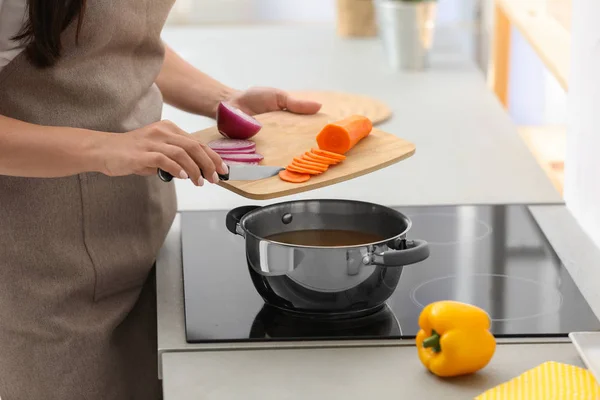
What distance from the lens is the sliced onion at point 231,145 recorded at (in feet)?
4.18

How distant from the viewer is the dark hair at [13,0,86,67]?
109 cm

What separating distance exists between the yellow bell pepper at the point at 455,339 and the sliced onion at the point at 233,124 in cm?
48

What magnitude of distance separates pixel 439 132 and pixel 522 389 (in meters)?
1.09

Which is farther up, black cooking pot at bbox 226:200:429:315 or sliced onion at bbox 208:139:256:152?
sliced onion at bbox 208:139:256:152

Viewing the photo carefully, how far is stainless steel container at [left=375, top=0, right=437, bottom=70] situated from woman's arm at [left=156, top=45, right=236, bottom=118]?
930 millimetres

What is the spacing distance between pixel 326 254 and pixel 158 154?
22 cm

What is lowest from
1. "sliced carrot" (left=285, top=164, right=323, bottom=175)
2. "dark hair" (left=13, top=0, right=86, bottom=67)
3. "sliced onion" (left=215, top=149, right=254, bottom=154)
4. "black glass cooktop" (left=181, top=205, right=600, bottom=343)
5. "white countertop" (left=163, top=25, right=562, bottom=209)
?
"white countertop" (left=163, top=25, right=562, bottom=209)

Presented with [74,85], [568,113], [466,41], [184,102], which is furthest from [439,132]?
[466,41]

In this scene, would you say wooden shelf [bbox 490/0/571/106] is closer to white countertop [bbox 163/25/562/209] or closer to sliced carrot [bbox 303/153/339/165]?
white countertop [bbox 163/25/562/209]

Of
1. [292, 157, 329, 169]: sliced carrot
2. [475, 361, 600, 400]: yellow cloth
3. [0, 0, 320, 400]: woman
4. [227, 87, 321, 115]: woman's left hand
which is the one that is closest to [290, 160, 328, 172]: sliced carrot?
[292, 157, 329, 169]: sliced carrot

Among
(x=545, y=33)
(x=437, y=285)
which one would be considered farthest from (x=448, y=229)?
(x=545, y=33)

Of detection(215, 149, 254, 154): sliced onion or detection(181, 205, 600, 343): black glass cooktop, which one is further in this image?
detection(215, 149, 254, 154): sliced onion

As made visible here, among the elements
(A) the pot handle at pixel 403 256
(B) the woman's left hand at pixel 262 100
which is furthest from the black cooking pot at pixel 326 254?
(B) the woman's left hand at pixel 262 100

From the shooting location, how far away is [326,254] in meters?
1.05
